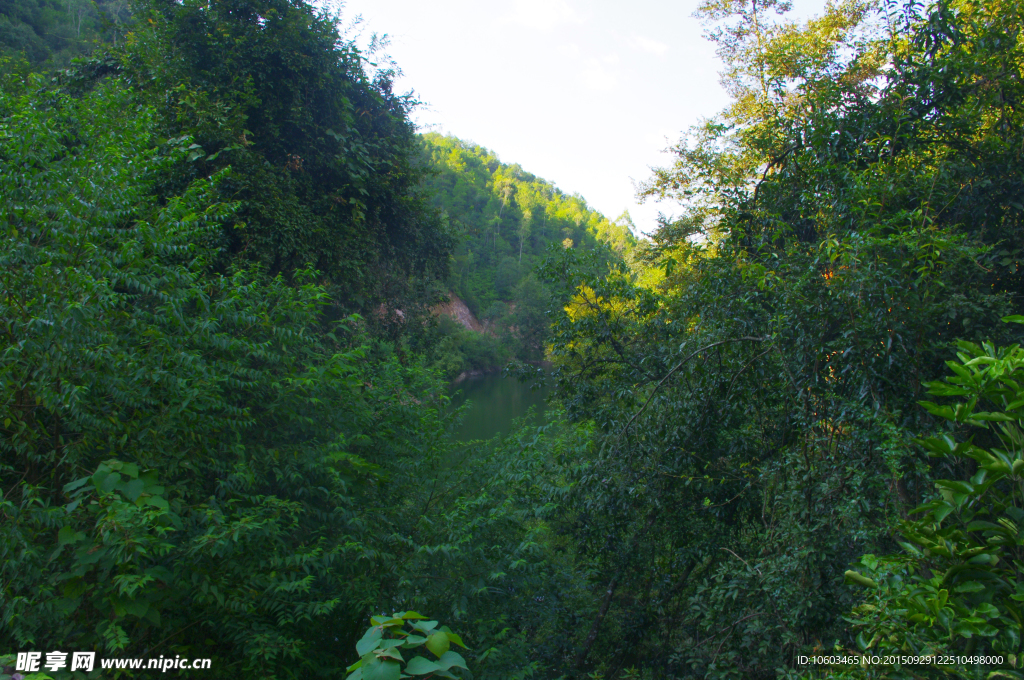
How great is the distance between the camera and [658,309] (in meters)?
6.77

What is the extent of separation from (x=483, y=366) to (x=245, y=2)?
121 feet

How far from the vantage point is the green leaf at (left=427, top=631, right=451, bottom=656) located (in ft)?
4.46

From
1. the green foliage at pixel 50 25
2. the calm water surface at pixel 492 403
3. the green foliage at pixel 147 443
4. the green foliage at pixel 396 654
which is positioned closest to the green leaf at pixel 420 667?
the green foliage at pixel 396 654

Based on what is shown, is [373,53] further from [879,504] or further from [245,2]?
[879,504]

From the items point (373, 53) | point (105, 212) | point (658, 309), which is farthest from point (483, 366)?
point (105, 212)

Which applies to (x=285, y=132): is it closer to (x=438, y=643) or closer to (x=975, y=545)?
(x=438, y=643)

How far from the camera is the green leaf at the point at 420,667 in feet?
4.20

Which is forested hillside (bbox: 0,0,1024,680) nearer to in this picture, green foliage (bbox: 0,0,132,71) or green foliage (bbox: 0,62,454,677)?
green foliage (bbox: 0,62,454,677)

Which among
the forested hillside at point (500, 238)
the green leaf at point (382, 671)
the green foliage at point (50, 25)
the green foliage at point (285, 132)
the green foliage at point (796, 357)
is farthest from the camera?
the forested hillside at point (500, 238)

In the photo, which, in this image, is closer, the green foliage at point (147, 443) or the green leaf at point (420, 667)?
the green leaf at point (420, 667)

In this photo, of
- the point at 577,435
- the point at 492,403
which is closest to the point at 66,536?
the point at 577,435

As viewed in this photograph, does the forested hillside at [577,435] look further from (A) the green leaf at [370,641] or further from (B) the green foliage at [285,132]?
(B) the green foliage at [285,132]

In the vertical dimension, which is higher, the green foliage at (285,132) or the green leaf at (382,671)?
the green foliage at (285,132)

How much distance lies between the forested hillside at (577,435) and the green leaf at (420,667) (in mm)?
10
